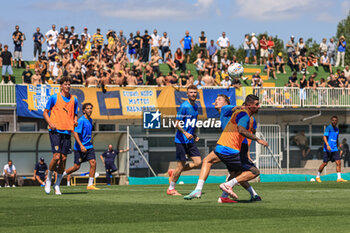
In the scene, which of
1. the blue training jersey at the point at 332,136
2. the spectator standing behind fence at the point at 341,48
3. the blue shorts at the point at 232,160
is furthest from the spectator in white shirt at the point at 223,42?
the blue shorts at the point at 232,160

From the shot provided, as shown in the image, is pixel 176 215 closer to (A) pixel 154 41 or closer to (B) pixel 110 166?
(B) pixel 110 166

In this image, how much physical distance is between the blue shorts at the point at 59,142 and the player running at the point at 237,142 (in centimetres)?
411

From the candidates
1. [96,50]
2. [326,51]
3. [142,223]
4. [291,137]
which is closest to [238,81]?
[291,137]

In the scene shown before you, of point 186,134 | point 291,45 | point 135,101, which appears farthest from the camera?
point 291,45

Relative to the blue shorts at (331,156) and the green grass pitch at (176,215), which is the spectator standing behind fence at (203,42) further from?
the green grass pitch at (176,215)

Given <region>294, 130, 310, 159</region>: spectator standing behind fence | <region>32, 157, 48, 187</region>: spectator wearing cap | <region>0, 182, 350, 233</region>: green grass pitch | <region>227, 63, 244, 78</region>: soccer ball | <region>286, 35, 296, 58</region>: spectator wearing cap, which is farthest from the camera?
<region>286, 35, 296, 58</region>: spectator wearing cap

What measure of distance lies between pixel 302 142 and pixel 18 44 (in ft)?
51.1

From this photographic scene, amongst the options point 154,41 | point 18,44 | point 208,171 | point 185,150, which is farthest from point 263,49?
point 208,171

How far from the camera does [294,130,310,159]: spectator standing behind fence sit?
115 feet

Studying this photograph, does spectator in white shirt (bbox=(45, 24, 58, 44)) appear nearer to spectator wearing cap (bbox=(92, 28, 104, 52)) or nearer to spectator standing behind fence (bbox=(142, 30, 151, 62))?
spectator wearing cap (bbox=(92, 28, 104, 52))

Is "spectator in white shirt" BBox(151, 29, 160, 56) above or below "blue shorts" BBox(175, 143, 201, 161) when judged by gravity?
above

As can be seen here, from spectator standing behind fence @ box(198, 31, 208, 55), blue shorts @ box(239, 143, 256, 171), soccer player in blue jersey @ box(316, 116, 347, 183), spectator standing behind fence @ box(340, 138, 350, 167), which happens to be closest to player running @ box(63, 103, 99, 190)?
blue shorts @ box(239, 143, 256, 171)

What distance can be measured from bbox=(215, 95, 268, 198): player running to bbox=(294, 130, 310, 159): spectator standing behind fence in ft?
74.2

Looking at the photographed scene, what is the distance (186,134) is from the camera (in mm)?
14680
